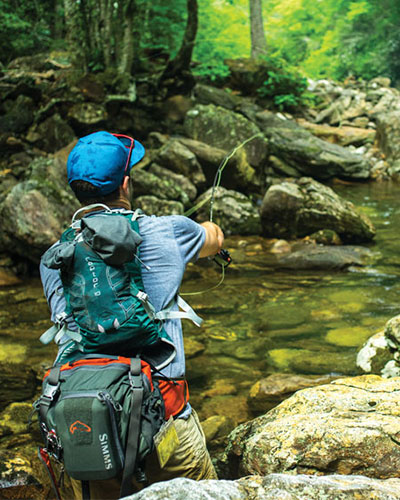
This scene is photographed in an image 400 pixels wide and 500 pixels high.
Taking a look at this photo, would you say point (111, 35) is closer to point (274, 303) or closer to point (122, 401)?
point (274, 303)

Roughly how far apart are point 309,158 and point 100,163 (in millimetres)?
13131

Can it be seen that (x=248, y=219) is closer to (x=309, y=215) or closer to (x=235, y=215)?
(x=235, y=215)

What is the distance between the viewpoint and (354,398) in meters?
2.81

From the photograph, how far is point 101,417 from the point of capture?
72.2 inches

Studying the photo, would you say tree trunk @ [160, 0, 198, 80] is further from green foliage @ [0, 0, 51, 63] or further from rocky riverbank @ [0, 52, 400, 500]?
green foliage @ [0, 0, 51, 63]

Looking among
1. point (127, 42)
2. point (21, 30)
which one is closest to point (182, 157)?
point (127, 42)

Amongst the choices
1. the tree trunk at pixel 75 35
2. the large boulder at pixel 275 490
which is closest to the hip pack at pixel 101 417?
the large boulder at pixel 275 490

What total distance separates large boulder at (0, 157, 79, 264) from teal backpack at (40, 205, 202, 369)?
652 centimetres

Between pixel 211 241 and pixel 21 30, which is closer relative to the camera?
pixel 211 241

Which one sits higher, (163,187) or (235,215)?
(163,187)

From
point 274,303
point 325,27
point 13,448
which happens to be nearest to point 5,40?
point 274,303

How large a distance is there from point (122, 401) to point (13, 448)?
7.52 feet

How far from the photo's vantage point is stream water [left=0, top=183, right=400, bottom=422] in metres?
4.97

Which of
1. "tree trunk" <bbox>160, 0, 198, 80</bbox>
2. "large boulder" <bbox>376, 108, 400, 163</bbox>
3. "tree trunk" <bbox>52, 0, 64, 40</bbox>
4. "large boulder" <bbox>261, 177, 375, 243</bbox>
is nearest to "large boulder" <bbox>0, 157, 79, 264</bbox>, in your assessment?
"large boulder" <bbox>261, 177, 375, 243</bbox>
